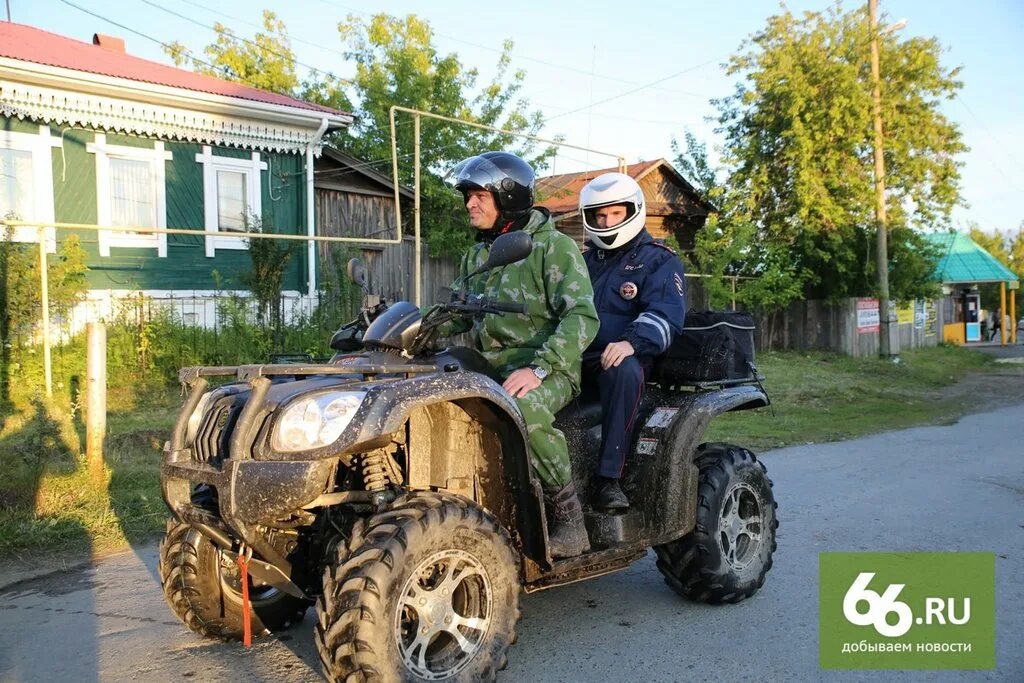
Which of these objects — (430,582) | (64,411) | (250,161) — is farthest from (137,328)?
(430,582)

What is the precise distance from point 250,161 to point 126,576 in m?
12.6

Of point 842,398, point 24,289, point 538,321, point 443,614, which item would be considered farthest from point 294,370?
point 842,398

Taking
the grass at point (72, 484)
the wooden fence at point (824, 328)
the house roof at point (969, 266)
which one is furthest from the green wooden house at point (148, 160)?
the house roof at point (969, 266)

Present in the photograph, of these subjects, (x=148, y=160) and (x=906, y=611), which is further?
(x=148, y=160)

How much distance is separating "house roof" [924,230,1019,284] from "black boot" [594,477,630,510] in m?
36.4

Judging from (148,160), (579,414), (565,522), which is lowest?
(565,522)

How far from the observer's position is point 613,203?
5098 mm

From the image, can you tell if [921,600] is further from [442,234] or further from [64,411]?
[442,234]

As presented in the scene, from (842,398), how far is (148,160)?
12947mm

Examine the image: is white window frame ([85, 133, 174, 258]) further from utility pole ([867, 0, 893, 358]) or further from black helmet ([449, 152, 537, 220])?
utility pole ([867, 0, 893, 358])

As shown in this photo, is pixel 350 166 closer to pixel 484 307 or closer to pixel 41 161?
pixel 41 161

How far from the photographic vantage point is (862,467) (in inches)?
349

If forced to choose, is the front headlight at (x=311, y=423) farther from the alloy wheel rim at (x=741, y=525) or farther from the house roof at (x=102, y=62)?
the house roof at (x=102, y=62)

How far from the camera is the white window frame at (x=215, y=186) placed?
16.2 meters
